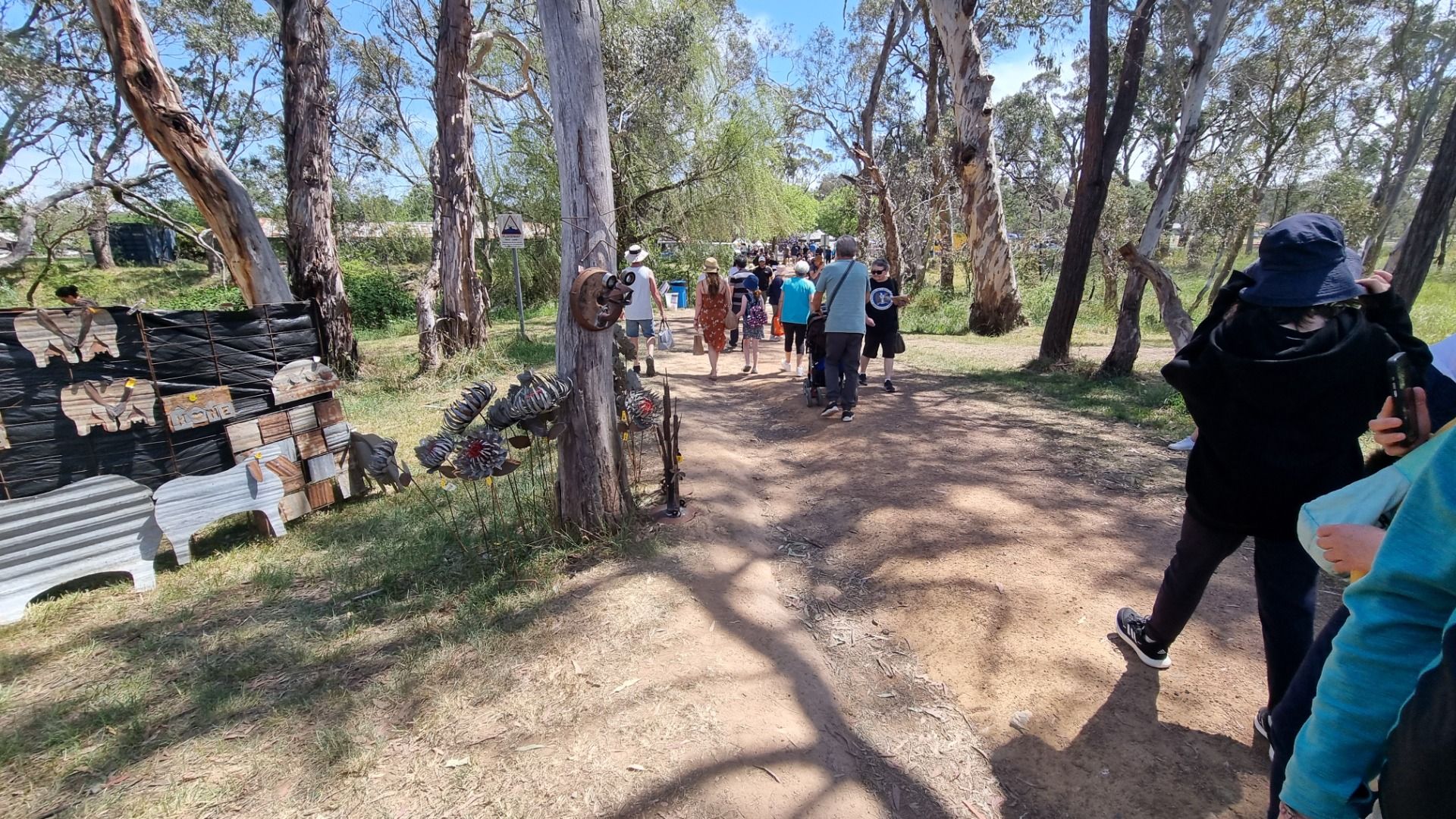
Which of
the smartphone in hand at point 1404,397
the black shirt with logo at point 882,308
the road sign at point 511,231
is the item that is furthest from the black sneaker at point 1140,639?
the road sign at point 511,231

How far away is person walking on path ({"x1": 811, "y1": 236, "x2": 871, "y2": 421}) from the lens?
575 centimetres

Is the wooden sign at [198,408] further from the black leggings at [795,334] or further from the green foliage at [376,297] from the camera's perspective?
the green foliage at [376,297]

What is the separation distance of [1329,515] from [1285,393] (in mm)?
723

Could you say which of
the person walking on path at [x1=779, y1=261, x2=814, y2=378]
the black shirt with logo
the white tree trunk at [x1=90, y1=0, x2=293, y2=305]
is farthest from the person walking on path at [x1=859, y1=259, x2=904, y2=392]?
the white tree trunk at [x1=90, y1=0, x2=293, y2=305]

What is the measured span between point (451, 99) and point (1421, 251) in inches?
461

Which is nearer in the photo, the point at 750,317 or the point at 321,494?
the point at 321,494

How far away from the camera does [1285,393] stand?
192cm

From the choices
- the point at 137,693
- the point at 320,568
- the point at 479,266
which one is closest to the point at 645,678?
the point at 137,693

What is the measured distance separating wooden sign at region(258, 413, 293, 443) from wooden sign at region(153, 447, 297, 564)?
0.32ft

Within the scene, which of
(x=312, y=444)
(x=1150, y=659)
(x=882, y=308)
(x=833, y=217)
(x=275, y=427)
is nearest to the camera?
(x=1150, y=659)

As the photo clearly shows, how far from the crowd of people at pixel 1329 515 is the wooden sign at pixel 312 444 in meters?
5.13

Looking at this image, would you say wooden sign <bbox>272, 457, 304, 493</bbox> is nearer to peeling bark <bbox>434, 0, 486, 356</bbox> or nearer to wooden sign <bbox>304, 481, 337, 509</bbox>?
wooden sign <bbox>304, 481, 337, 509</bbox>

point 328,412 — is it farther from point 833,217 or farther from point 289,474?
point 833,217

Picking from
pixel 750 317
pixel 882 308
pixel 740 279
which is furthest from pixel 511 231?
pixel 882 308
